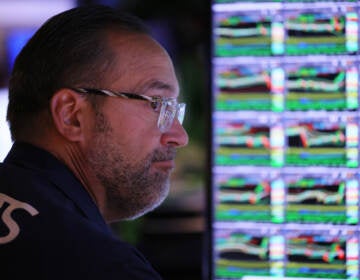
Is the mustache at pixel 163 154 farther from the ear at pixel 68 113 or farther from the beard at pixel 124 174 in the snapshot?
the ear at pixel 68 113

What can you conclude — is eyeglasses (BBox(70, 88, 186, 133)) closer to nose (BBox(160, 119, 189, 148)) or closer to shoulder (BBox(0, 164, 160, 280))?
nose (BBox(160, 119, 189, 148))

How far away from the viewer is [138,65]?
1.27 m

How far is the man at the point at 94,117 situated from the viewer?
120 centimetres

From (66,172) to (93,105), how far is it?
0.44 ft

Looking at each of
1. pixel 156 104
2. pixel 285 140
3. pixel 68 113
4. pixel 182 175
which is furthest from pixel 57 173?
pixel 182 175

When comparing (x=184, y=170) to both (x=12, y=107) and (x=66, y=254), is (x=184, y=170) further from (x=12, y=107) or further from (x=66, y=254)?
(x=66, y=254)

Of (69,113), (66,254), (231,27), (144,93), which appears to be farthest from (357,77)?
(66,254)

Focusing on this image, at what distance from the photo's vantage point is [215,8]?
5.49 feet

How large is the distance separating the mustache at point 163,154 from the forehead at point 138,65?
11 centimetres

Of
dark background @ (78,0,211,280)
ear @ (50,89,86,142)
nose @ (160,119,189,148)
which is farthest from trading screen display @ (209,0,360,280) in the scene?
dark background @ (78,0,211,280)

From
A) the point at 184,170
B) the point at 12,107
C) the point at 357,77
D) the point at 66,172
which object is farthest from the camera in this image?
the point at 184,170

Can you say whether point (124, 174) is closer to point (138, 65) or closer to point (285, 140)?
point (138, 65)

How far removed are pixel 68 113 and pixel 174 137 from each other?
8.0 inches

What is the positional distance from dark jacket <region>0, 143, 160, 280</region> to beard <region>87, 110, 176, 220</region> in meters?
0.15
